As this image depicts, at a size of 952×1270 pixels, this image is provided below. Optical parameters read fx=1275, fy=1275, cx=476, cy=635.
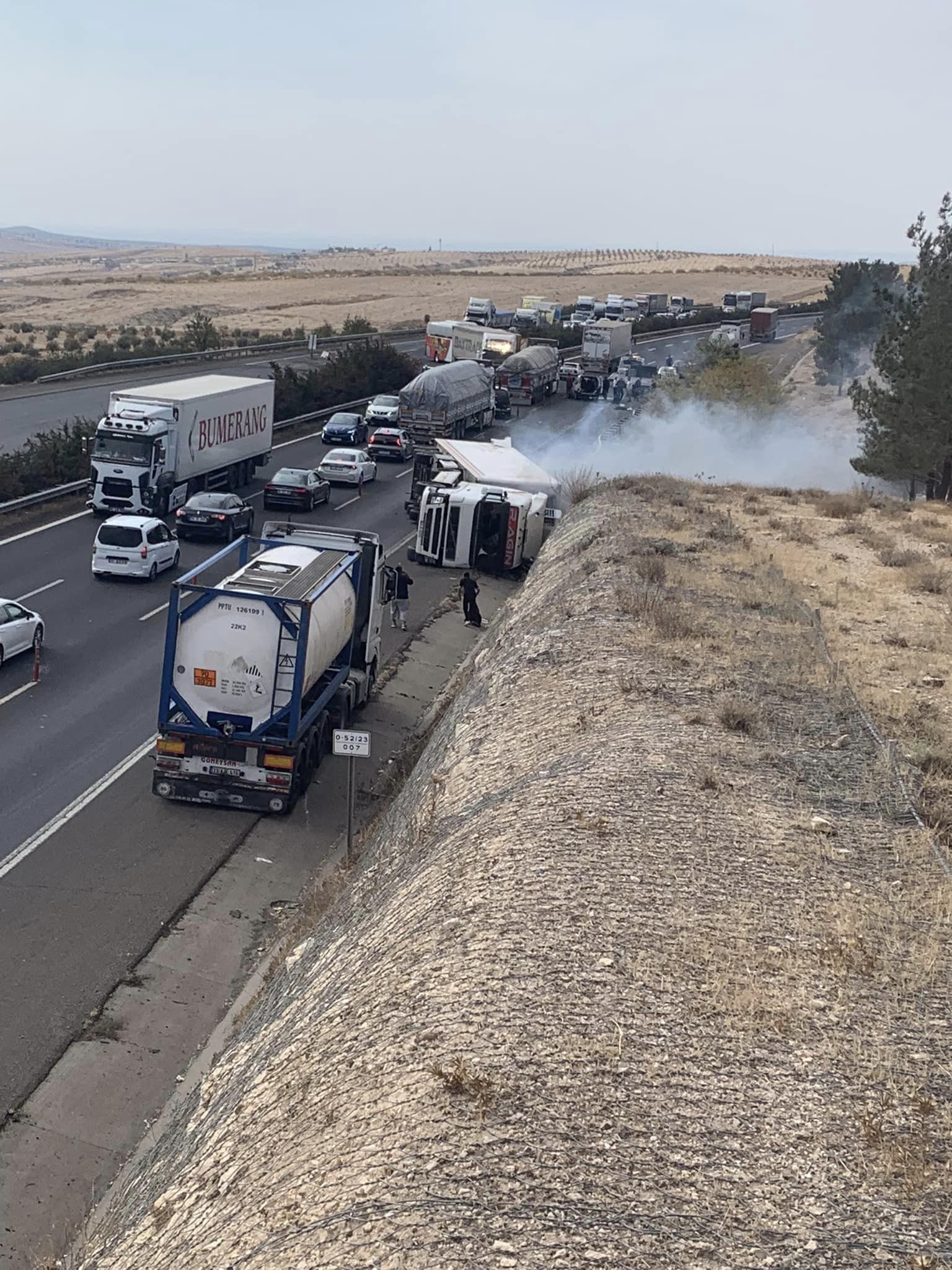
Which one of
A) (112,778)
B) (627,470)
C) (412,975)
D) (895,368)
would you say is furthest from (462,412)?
(412,975)

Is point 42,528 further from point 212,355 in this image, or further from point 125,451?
point 212,355

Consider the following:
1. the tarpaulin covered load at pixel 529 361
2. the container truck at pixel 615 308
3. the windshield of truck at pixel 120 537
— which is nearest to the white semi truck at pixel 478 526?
the windshield of truck at pixel 120 537

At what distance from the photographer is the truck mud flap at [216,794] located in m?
18.5

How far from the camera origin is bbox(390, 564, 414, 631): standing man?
2602cm

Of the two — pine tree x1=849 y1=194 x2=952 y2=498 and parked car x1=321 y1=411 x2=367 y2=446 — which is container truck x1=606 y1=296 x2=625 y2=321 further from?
pine tree x1=849 y1=194 x2=952 y2=498

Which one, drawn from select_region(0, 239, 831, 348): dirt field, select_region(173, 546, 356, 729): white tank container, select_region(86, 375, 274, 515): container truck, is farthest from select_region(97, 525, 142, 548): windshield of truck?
select_region(0, 239, 831, 348): dirt field

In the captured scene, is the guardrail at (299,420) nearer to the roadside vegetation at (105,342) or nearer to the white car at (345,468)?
the roadside vegetation at (105,342)

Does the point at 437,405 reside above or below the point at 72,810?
above

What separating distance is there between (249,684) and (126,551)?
45.1 feet

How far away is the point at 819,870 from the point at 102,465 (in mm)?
28423

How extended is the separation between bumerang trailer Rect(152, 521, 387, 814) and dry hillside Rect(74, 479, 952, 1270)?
299 centimetres

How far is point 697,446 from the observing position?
55594 mm

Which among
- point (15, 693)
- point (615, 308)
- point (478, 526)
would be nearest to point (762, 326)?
point (615, 308)

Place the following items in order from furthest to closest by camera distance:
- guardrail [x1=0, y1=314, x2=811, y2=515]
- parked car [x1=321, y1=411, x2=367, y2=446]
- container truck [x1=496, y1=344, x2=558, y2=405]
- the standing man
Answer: container truck [x1=496, y1=344, x2=558, y2=405]
parked car [x1=321, y1=411, x2=367, y2=446]
guardrail [x1=0, y1=314, x2=811, y2=515]
the standing man
